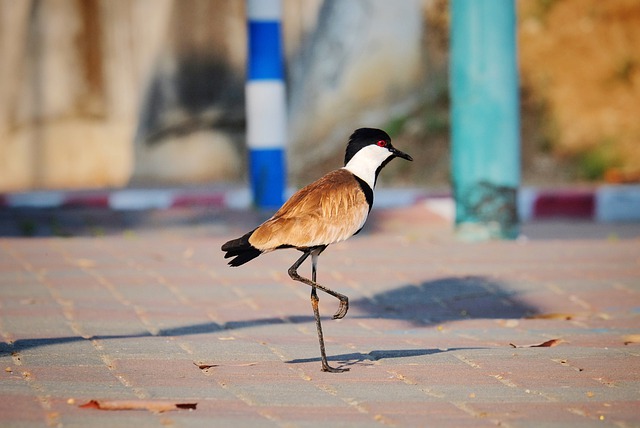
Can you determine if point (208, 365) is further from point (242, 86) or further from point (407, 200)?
point (242, 86)

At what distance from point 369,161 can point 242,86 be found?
758 centimetres

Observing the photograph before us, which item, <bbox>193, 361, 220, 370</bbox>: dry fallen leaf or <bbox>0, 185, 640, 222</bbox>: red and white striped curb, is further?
<bbox>0, 185, 640, 222</bbox>: red and white striped curb

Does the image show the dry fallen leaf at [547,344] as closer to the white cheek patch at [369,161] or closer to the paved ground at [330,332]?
the paved ground at [330,332]

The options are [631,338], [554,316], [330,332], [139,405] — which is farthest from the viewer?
[554,316]

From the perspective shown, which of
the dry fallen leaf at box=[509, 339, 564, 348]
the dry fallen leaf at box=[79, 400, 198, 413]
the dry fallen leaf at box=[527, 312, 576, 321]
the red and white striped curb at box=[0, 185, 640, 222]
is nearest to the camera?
the dry fallen leaf at box=[79, 400, 198, 413]

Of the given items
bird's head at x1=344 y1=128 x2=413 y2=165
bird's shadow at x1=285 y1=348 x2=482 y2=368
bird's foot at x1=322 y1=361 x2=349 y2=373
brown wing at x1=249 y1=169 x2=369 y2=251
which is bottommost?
bird's shadow at x1=285 y1=348 x2=482 y2=368

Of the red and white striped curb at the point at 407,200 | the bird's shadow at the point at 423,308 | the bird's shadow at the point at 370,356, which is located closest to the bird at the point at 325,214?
the bird's shadow at the point at 370,356

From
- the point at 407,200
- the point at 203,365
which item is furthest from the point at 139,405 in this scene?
the point at 407,200

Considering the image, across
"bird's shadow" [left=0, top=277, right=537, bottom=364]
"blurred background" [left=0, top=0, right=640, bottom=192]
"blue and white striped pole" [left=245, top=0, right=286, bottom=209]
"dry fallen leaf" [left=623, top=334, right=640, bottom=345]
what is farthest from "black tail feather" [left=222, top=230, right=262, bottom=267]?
"blurred background" [left=0, top=0, right=640, bottom=192]

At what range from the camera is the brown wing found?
4586 mm

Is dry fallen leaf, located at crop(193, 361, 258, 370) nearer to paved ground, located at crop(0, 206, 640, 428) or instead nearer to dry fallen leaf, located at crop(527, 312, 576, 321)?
paved ground, located at crop(0, 206, 640, 428)

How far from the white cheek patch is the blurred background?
23.0 ft

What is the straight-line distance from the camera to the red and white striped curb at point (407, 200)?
9758 millimetres

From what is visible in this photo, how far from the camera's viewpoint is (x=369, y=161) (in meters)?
4.82
